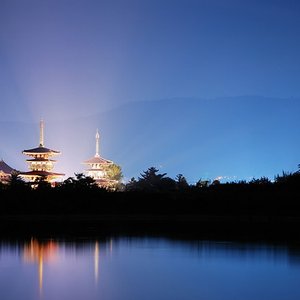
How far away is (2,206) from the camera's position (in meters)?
29.2

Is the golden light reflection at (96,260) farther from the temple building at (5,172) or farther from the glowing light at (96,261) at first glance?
the temple building at (5,172)

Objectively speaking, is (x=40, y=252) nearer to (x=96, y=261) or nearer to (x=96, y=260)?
(x=96, y=260)

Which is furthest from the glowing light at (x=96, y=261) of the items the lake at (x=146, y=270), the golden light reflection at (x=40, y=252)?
the golden light reflection at (x=40, y=252)

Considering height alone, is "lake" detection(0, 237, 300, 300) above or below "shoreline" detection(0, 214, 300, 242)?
below

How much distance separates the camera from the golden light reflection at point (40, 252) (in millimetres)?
14086

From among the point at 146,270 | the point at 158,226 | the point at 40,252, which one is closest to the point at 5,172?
the point at 158,226

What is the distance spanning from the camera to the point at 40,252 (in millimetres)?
15633

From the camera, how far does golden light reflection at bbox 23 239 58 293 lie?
14.1 m

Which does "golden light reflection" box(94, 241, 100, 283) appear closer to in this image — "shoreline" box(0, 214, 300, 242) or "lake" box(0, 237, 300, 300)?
"lake" box(0, 237, 300, 300)

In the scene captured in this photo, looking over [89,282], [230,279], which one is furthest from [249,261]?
[89,282]

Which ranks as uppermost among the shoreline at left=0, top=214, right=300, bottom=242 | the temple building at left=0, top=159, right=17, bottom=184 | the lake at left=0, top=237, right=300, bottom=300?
the temple building at left=0, top=159, right=17, bottom=184

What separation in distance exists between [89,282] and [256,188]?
21.0m

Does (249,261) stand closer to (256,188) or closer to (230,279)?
(230,279)

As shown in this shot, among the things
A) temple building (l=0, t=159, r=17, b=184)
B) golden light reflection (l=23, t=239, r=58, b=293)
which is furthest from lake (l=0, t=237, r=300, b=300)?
temple building (l=0, t=159, r=17, b=184)
